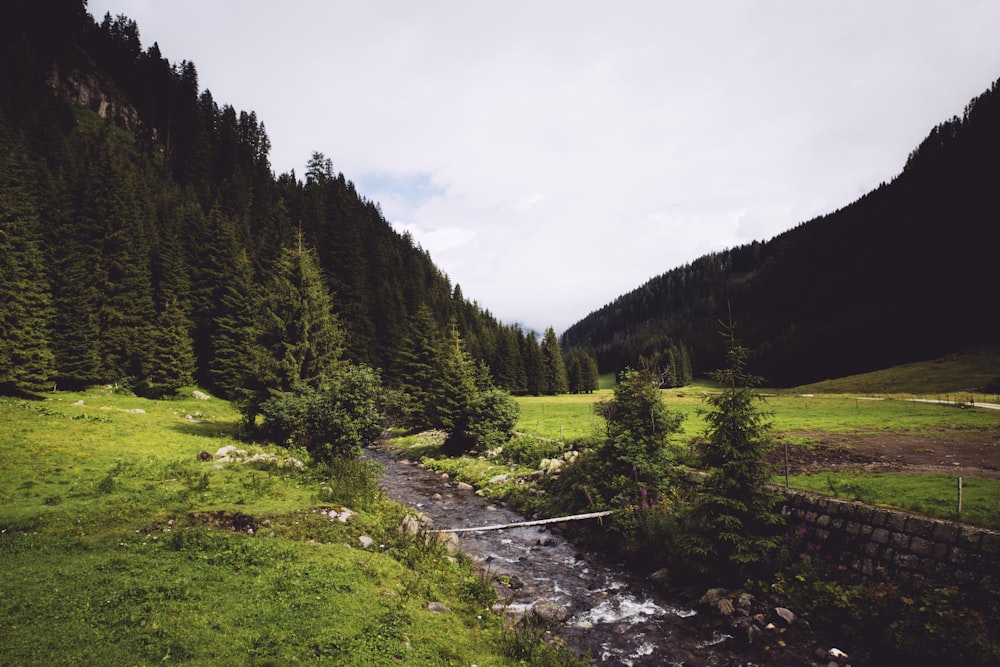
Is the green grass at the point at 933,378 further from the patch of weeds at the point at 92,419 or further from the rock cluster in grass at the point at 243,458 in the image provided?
the patch of weeds at the point at 92,419

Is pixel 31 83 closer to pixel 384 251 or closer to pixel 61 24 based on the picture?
pixel 61 24

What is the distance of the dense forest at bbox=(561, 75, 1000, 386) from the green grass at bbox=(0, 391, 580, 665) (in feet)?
337

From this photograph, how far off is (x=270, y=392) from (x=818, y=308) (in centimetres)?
20003

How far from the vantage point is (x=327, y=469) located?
23.4 m

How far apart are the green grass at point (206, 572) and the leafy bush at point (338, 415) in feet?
15.1

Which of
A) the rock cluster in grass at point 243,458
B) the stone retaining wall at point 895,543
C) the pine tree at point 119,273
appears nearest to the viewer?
the stone retaining wall at point 895,543

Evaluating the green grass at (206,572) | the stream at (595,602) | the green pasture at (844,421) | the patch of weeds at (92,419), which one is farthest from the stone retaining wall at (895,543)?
the patch of weeds at (92,419)

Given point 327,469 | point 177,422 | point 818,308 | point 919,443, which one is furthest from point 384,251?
point 818,308

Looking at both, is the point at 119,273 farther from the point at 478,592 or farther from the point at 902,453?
the point at 902,453

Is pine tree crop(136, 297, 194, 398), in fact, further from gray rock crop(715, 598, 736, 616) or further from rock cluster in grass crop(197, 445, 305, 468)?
gray rock crop(715, 598, 736, 616)

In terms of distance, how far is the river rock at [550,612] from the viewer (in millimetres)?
13531

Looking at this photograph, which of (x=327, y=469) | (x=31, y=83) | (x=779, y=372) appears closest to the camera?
(x=327, y=469)

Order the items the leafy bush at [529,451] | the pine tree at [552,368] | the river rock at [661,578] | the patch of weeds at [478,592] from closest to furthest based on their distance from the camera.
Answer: the patch of weeds at [478,592]
the river rock at [661,578]
the leafy bush at [529,451]
the pine tree at [552,368]

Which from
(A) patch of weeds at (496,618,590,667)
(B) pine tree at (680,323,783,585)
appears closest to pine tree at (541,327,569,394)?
(B) pine tree at (680,323,783,585)
